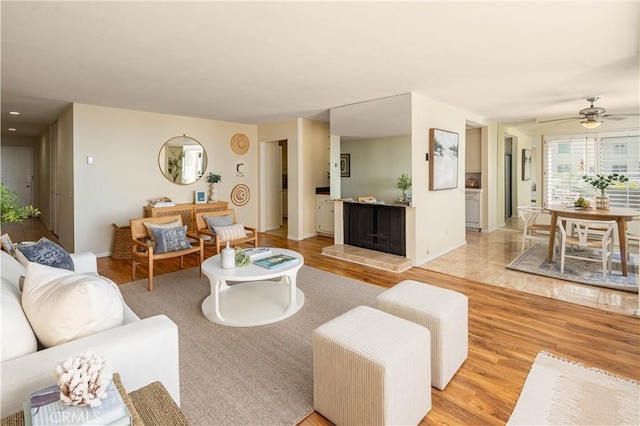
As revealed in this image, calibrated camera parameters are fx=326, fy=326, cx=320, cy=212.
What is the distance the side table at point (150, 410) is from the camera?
98 centimetres

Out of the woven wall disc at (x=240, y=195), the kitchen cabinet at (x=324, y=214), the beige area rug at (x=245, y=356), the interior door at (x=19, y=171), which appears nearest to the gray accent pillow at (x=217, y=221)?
the beige area rug at (x=245, y=356)

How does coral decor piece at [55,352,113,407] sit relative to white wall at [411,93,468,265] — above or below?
below

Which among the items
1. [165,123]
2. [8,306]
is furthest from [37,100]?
[8,306]

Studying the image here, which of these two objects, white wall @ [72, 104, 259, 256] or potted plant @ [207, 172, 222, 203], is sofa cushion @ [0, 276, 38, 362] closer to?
white wall @ [72, 104, 259, 256]

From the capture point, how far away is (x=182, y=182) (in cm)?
614

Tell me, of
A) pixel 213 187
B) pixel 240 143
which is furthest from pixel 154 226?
pixel 240 143

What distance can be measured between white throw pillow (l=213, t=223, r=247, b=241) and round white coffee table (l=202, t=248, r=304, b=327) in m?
0.99

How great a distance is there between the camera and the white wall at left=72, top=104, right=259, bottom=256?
5027 mm

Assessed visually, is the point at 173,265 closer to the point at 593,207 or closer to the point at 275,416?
the point at 275,416

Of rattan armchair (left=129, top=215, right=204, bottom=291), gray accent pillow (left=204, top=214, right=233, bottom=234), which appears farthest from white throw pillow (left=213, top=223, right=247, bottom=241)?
rattan armchair (left=129, top=215, right=204, bottom=291)

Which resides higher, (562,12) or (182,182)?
(562,12)

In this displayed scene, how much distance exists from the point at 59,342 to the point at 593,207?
19.6 ft

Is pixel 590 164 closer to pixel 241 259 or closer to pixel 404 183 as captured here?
pixel 404 183

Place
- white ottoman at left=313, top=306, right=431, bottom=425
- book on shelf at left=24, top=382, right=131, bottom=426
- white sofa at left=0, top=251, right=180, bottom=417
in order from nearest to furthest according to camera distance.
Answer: book on shelf at left=24, top=382, right=131, bottom=426, white sofa at left=0, top=251, right=180, bottom=417, white ottoman at left=313, top=306, right=431, bottom=425
